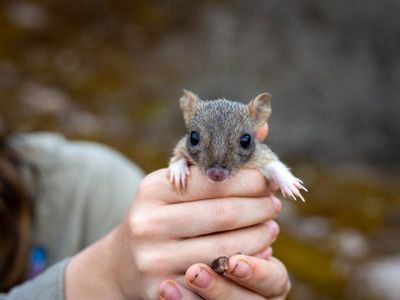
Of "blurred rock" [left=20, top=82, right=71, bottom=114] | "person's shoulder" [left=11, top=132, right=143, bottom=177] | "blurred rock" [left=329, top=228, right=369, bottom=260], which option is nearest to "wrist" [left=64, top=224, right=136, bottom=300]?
"person's shoulder" [left=11, top=132, right=143, bottom=177]

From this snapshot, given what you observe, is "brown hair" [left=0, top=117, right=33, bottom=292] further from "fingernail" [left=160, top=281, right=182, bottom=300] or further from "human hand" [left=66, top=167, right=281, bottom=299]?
"fingernail" [left=160, top=281, right=182, bottom=300]

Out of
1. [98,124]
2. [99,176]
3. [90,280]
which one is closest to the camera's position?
[90,280]

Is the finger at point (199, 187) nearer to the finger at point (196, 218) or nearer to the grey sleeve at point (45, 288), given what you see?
the finger at point (196, 218)

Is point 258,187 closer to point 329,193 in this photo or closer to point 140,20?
point 329,193

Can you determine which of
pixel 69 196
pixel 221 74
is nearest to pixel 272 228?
pixel 69 196

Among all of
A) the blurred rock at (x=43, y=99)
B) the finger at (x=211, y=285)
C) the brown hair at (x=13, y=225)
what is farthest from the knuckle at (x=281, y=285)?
the blurred rock at (x=43, y=99)

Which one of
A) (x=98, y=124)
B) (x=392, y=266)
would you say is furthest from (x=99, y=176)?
(x=98, y=124)
